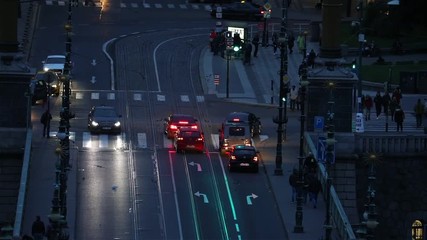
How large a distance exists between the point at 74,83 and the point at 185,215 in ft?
106

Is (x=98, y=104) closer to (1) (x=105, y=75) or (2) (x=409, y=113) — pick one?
(1) (x=105, y=75)

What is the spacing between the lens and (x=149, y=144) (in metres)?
86.1

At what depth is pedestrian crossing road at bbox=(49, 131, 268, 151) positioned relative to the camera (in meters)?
84.8

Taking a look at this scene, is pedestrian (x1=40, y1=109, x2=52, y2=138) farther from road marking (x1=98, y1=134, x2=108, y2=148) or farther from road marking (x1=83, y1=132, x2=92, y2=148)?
road marking (x1=98, y1=134, x2=108, y2=148)

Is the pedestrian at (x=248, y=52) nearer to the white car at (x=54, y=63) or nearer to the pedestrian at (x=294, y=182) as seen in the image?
the white car at (x=54, y=63)

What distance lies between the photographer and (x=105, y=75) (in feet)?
351

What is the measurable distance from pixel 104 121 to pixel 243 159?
10781 millimetres

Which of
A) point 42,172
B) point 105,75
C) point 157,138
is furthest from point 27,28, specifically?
point 42,172

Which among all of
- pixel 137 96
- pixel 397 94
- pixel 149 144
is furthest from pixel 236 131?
pixel 137 96

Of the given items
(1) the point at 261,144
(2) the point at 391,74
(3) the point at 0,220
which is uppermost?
(2) the point at 391,74

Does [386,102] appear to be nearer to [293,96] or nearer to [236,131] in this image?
[236,131]

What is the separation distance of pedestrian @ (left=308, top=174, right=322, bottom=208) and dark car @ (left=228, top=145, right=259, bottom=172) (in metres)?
6.33

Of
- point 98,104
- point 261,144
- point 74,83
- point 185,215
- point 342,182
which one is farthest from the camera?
point 74,83

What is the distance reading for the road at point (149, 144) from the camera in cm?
7181
